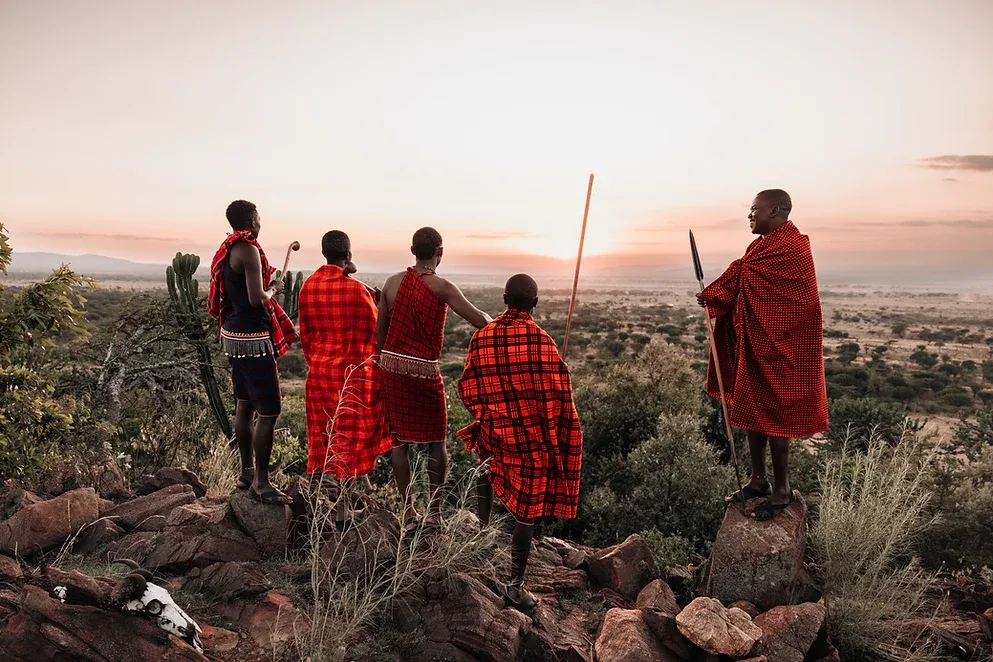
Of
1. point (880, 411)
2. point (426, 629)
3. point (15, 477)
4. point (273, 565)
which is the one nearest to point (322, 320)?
point (273, 565)

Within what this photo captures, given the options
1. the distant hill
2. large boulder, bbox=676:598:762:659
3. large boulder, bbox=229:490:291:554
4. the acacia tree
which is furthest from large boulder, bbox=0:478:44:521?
the distant hill

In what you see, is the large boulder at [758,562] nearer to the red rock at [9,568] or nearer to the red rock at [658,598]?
the red rock at [658,598]

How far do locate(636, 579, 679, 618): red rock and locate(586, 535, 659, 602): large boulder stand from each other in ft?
0.92

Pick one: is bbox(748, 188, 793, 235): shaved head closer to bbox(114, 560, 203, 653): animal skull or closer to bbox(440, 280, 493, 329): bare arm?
bbox(440, 280, 493, 329): bare arm

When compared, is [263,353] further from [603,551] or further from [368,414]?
[603,551]

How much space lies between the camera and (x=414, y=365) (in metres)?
4.85

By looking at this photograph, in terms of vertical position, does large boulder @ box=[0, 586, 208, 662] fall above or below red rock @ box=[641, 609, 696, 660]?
above

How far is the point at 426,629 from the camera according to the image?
4.11 m

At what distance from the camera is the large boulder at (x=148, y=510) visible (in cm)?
518

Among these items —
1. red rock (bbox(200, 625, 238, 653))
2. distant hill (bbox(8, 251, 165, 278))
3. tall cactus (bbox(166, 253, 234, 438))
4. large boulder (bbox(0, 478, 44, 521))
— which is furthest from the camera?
distant hill (bbox(8, 251, 165, 278))

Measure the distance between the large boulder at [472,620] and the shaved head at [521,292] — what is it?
6.26ft

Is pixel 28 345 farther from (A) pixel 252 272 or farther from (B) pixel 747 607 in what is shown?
A: (B) pixel 747 607

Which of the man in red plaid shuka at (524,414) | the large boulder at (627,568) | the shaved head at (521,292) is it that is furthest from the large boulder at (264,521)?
the large boulder at (627,568)

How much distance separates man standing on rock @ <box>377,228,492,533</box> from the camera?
15.3 ft
